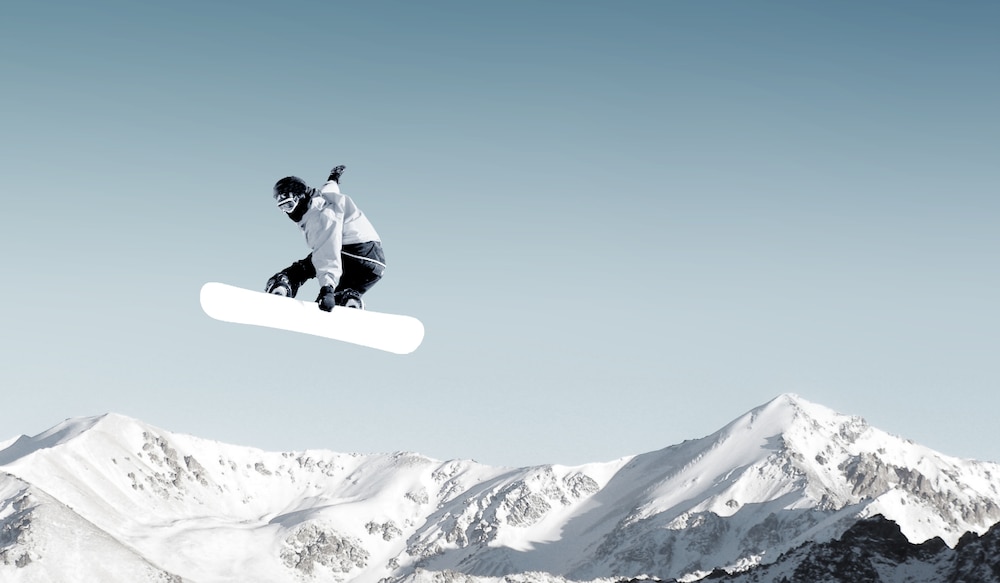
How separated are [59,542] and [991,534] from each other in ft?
576

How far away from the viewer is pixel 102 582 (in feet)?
638

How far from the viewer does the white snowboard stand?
14680 millimetres

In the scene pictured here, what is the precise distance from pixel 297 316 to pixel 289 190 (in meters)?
2.30

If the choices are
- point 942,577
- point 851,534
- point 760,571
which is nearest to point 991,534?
point 942,577

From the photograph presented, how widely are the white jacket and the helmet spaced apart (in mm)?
229

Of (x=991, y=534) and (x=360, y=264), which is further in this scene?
(x=991, y=534)

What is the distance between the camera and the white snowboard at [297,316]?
1468 centimetres

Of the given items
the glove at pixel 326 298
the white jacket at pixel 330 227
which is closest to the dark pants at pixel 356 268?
the white jacket at pixel 330 227

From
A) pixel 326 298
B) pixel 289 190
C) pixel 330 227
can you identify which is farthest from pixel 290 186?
pixel 326 298

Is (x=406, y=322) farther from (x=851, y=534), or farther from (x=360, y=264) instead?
(x=851, y=534)

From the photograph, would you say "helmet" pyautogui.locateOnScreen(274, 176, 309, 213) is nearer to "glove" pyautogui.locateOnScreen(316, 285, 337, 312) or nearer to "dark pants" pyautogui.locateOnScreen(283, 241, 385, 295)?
"dark pants" pyautogui.locateOnScreen(283, 241, 385, 295)

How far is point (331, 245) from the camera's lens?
13.8 m

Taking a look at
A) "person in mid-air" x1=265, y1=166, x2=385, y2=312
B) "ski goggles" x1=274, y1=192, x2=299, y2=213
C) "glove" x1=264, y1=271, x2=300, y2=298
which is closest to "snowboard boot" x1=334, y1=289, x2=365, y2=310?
"person in mid-air" x1=265, y1=166, x2=385, y2=312

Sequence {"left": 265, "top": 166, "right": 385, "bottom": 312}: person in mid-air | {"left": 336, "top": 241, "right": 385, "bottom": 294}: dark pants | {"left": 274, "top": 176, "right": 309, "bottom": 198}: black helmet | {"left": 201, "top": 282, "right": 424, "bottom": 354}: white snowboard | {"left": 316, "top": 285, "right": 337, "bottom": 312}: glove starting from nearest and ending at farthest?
{"left": 274, "top": 176, "right": 309, "bottom": 198}: black helmet → {"left": 265, "top": 166, "right": 385, "bottom": 312}: person in mid-air → {"left": 316, "top": 285, "right": 337, "bottom": 312}: glove → {"left": 336, "top": 241, "right": 385, "bottom": 294}: dark pants → {"left": 201, "top": 282, "right": 424, "bottom": 354}: white snowboard
